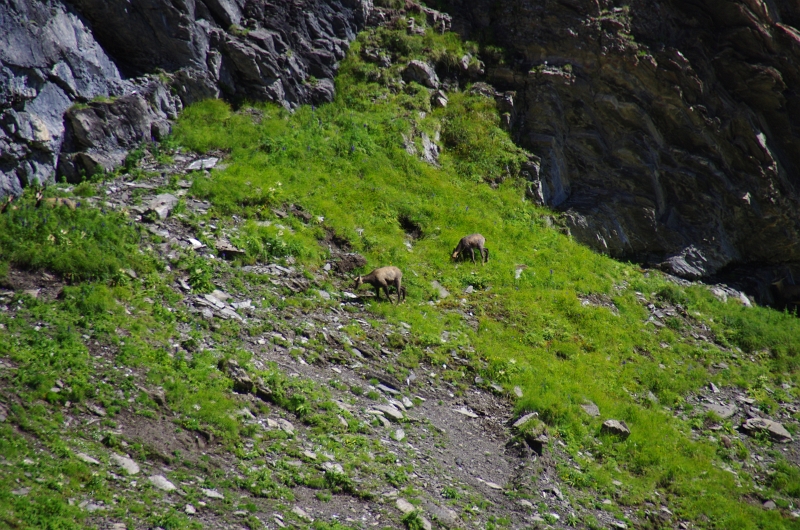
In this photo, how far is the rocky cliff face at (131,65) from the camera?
58.4ft

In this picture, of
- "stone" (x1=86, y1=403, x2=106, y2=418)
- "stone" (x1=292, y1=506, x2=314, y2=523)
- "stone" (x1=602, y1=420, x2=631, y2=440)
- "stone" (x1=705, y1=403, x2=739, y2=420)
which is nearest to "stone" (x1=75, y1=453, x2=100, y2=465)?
"stone" (x1=86, y1=403, x2=106, y2=418)

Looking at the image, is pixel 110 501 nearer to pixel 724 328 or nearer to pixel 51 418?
pixel 51 418

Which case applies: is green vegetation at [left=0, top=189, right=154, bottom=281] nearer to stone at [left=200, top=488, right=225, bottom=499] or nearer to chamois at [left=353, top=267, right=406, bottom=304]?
chamois at [left=353, top=267, right=406, bottom=304]

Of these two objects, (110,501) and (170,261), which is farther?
(170,261)

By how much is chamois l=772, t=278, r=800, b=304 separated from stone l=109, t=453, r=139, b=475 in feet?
107

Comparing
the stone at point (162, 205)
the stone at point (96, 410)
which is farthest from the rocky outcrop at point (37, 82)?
the stone at point (96, 410)

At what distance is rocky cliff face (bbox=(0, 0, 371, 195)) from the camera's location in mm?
17797

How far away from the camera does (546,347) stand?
18.3m

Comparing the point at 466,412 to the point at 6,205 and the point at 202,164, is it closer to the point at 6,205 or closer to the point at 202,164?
the point at 6,205

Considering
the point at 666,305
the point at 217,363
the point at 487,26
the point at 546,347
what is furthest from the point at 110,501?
the point at 487,26

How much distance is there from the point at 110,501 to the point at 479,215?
19139 millimetres

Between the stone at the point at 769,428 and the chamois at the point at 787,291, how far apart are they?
16.7 metres

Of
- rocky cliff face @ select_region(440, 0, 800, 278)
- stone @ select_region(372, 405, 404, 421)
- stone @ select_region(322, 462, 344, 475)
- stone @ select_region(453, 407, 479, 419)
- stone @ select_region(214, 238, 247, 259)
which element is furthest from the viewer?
rocky cliff face @ select_region(440, 0, 800, 278)

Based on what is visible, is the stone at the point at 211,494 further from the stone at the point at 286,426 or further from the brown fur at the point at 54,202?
the brown fur at the point at 54,202
